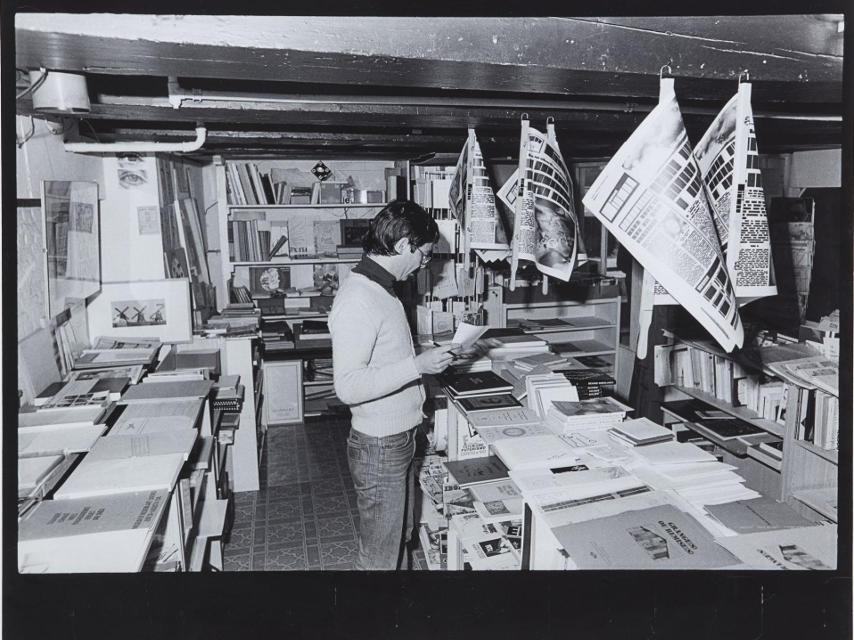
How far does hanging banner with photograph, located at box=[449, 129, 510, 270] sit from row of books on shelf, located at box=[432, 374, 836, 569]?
28.9 inches

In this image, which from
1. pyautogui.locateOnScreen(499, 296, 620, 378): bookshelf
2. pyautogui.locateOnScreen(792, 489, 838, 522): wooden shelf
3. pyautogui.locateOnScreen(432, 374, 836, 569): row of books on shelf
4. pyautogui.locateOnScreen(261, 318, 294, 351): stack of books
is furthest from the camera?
pyautogui.locateOnScreen(499, 296, 620, 378): bookshelf

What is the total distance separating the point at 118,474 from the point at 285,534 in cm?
171

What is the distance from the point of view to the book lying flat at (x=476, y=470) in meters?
2.44

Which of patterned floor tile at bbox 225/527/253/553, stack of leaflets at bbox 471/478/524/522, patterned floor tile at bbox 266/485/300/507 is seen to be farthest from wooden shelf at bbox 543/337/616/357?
patterned floor tile at bbox 225/527/253/553

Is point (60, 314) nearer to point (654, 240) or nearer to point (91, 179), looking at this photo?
point (91, 179)

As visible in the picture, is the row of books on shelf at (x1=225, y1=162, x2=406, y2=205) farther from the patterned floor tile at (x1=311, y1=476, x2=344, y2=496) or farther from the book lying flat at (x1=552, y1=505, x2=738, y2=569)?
the book lying flat at (x1=552, y1=505, x2=738, y2=569)

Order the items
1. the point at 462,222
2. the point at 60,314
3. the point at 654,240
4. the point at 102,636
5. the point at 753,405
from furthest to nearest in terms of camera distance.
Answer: the point at 753,405, the point at 462,222, the point at 60,314, the point at 102,636, the point at 654,240

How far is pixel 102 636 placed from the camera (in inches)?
72.6

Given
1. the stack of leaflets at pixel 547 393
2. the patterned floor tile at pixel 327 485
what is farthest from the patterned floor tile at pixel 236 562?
the stack of leaflets at pixel 547 393

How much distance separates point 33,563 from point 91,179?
2.27m

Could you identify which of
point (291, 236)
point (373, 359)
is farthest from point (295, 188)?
point (373, 359)

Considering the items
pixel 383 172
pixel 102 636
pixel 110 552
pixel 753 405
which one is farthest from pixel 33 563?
pixel 383 172

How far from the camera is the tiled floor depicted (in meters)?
3.10

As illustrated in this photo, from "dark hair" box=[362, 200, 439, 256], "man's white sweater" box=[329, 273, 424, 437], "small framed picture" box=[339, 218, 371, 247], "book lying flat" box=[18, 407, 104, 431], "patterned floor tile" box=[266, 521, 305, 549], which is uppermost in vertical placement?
"small framed picture" box=[339, 218, 371, 247]
